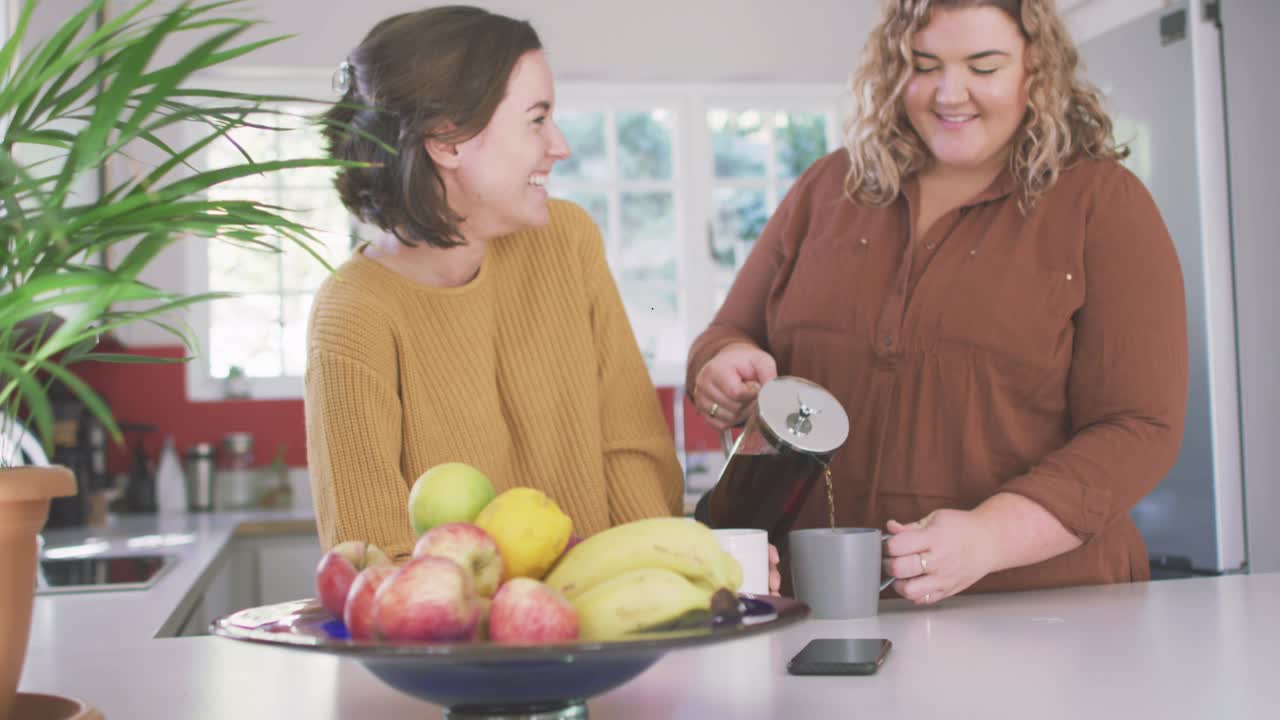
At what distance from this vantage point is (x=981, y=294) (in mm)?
1689

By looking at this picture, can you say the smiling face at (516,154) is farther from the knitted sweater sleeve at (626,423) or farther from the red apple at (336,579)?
the red apple at (336,579)

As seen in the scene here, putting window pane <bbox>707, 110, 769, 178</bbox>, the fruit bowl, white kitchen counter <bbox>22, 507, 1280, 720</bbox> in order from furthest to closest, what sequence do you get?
1. window pane <bbox>707, 110, 769, 178</bbox>
2. white kitchen counter <bbox>22, 507, 1280, 720</bbox>
3. the fruit bowl

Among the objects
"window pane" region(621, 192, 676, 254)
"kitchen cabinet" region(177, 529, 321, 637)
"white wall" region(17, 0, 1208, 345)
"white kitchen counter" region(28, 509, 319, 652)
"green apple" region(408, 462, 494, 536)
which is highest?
"white wall" region(17, 0, 1208, 345)

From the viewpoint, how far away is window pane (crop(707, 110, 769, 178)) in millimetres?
5031

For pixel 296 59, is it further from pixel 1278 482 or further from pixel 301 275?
pixel 1278 482

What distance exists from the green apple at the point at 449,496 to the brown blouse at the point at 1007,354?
2.75ft

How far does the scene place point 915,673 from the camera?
3.55 feet

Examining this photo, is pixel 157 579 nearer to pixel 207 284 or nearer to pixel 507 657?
pixel 507 657

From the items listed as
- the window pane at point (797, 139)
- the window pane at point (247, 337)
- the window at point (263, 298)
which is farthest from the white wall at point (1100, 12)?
the window pane at point (247, 337)

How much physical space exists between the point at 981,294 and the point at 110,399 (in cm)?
370

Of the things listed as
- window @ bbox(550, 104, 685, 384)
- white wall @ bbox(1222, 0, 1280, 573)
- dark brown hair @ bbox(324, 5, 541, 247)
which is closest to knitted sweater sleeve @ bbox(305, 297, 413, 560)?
dark brown hair @ bbox(324, 5, 541, 247)

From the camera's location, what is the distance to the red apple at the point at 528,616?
2.38 ft

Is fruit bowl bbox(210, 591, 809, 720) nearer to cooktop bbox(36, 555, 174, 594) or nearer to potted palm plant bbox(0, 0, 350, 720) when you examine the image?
potted palm plant bbox(0, 0, 350, 720)

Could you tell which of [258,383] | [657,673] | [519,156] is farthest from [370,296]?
[258,383]
